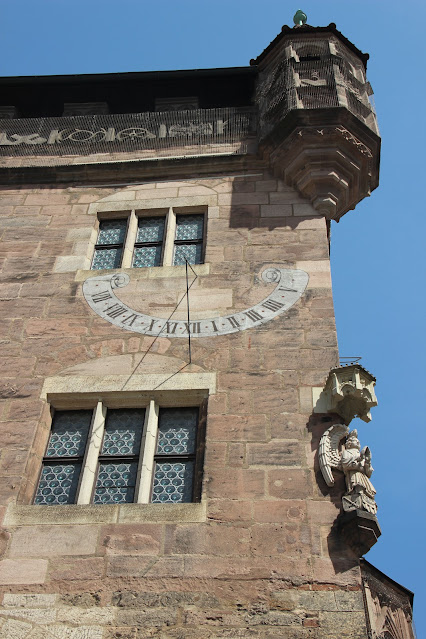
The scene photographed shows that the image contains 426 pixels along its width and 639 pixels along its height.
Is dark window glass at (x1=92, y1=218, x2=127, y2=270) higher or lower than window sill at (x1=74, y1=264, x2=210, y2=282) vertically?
higher

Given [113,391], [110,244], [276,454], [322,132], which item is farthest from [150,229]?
[276,454]

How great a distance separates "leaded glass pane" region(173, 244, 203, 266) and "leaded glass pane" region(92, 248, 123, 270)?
0.70m

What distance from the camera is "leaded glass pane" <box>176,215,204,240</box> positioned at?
39.4 ft

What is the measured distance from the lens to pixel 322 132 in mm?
12289

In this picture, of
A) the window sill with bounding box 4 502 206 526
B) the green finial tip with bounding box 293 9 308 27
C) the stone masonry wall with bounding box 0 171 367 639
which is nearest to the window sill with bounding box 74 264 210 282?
the stone masonry wall with bounding box 0 171 367 639

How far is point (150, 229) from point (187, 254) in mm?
800

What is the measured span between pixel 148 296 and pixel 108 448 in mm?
2213

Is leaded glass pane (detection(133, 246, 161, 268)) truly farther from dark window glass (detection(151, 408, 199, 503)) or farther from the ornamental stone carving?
the ornamental stone carving

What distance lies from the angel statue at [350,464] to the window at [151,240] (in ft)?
11.4

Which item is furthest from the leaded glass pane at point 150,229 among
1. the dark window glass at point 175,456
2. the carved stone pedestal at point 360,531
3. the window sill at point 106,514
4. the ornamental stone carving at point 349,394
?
the carved stone pedestal at point 360,531

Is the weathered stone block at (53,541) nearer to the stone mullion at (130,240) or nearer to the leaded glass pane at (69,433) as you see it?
the leaded glass pane at (69,433)

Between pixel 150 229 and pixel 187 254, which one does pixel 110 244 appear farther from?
pixel 187 254

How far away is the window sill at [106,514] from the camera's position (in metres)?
8.26

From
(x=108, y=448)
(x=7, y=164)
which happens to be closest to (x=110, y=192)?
(x=7, y=164)
